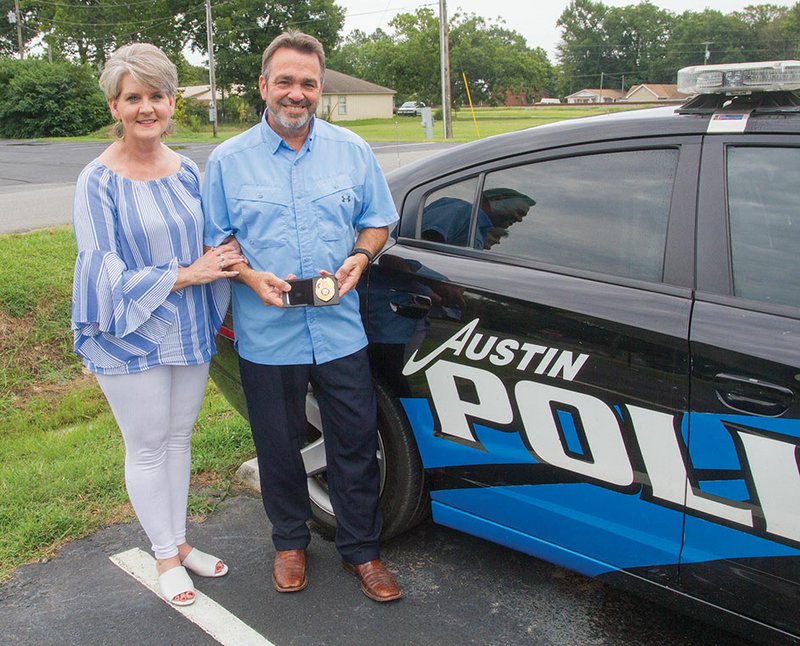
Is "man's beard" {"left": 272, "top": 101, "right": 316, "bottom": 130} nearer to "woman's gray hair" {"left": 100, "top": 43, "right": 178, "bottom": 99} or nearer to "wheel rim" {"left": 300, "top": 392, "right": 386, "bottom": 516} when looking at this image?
"woman's gray hair" {"left": 100, "top": 43, "right": 178, "bottom": 99}

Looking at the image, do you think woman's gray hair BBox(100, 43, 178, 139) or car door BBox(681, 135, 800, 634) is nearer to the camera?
car door BBox(681, 135, 800, 634)

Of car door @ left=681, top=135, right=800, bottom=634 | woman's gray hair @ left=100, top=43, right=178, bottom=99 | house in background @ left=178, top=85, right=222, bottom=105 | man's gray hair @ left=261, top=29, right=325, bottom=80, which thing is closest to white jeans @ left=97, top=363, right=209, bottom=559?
woman's gray hair @ left=100, top=43, right=178, bottom=99

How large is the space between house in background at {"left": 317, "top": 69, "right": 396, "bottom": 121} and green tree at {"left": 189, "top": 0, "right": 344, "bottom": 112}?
800 cm

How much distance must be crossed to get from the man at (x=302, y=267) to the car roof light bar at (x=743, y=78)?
966 millimetres

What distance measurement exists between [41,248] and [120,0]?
54424 mm

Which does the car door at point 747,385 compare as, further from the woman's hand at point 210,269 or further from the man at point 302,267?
the woman's hand at point 210,269

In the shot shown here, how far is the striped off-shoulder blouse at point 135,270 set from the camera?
2.31 metres

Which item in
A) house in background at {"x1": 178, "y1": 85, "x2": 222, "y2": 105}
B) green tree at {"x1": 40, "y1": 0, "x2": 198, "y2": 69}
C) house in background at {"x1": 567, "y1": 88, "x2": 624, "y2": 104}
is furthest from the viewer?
house in background at {"x1": 567, "y1": 88, "x2": 624, "y2": 104}

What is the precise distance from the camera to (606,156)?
224cm

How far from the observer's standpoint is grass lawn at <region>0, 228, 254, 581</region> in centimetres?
311

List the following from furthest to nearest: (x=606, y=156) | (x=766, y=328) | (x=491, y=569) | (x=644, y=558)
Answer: (x=491, y=569)
(x=606, y=156)
(x=644, y=558)
(x=766, y=328)

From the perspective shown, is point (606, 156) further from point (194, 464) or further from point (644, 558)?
point (194, 464)

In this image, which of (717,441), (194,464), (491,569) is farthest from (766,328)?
(194,464)

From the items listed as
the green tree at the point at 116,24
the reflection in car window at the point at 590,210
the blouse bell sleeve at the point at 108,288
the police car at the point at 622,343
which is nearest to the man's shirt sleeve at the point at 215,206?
the blouse bell sleeve at the point at 108,288
